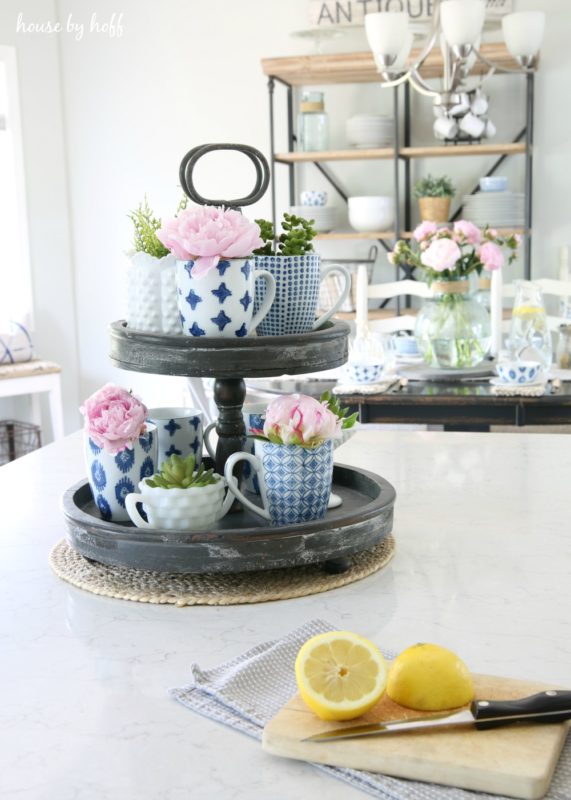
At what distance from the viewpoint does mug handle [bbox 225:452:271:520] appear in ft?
3.73

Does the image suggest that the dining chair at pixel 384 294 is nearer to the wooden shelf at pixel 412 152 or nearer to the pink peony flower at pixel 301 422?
the wooden shelf at pixel 412 152

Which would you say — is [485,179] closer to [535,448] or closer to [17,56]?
[17,56]

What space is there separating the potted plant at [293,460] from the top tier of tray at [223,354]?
5 cm

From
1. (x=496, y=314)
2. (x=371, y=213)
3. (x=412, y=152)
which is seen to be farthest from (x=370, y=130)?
(x=496, y=314)

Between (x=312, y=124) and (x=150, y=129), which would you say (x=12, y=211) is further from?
(x=312, y=124)

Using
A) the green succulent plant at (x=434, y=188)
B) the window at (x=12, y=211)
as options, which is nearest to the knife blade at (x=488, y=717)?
the green succulent plant at (x=434, y=188)

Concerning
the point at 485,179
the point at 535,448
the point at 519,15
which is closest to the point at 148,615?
the point at 535,448

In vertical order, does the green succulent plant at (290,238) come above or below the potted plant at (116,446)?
above

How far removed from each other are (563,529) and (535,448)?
1.67 ft

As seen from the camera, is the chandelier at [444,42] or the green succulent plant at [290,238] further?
the chandelier at [444,42]

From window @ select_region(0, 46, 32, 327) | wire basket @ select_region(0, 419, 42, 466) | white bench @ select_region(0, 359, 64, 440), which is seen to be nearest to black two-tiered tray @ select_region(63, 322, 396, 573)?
white bench @ select_region(0, 359, 64, 440)

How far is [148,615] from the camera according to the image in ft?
3.51

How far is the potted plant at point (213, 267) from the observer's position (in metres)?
1.11

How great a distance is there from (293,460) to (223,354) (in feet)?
0.47
